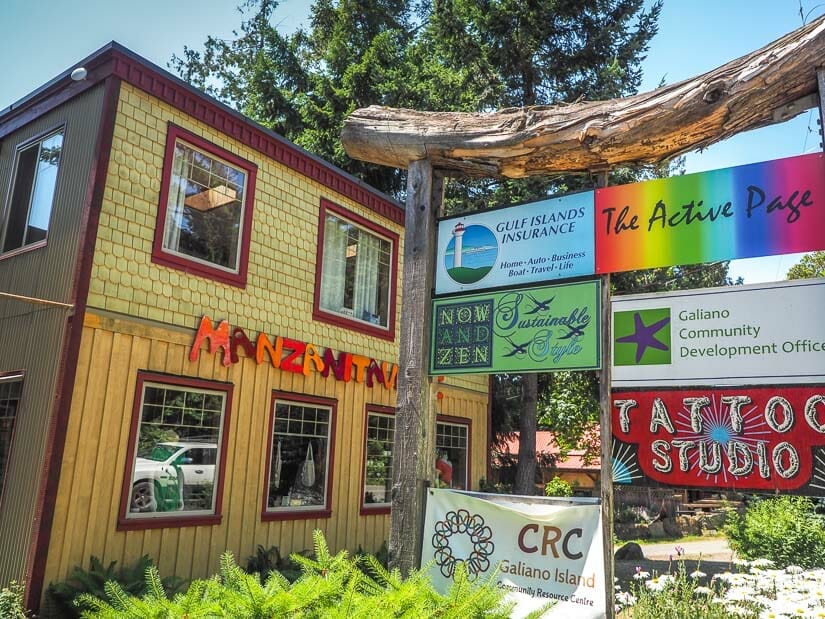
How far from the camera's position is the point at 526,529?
4488 mm

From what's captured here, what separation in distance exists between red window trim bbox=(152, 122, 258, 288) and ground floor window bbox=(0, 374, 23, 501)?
2.23 meters

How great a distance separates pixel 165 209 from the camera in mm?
8781

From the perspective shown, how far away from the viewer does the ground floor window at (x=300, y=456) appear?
9820mm

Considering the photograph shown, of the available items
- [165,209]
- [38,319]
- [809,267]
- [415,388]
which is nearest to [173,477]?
[38,319]

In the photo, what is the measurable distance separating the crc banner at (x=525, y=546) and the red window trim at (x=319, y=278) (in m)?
6.43

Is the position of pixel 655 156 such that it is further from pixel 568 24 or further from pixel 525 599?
pixel 568 24

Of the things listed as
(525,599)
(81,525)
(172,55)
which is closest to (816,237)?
(525,599)

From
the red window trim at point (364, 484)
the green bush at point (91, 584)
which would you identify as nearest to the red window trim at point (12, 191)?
the green bush at point (91, 584)

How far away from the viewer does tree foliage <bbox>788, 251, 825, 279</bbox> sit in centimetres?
2636

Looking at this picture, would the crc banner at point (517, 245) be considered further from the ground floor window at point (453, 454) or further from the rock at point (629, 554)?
the rock at point (629, 554)

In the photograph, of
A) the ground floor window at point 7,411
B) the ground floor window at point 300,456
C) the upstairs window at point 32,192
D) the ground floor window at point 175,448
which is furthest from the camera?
the ground floor window at point 300,456

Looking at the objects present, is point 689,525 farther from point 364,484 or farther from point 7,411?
point 7,411

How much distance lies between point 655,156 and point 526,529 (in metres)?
2.70

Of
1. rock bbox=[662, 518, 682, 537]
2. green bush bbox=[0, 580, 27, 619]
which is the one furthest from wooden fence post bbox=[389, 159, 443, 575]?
rock bbox=[662, 518, 682, 537]
